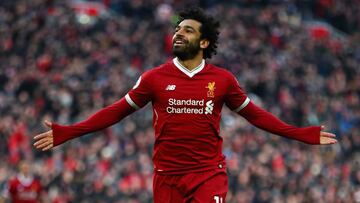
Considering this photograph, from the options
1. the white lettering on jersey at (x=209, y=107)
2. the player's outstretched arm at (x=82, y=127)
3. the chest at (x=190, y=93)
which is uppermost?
the chest at (x=190, y=93)

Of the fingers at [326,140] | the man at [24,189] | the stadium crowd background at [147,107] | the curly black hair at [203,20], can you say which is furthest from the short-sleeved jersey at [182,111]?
the stadium crowd background at [147,107]

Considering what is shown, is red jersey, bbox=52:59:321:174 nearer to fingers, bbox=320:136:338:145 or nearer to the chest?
the chest

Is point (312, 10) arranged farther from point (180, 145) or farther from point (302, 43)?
point (180, 145)

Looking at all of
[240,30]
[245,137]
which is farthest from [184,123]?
[240,30]

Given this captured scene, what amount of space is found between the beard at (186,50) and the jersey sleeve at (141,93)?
0.29 m

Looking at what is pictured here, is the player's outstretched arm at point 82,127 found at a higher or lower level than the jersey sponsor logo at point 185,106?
lower

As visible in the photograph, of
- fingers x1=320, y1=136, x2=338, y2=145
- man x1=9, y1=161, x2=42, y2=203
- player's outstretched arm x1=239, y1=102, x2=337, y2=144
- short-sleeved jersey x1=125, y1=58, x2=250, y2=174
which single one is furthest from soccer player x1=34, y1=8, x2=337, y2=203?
man x1=9, y1=161, x2=42, y2=203

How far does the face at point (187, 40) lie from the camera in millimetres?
8797

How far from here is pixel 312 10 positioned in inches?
1203

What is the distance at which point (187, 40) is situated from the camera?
8844mm

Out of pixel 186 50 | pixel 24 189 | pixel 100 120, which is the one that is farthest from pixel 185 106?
pixel 24 189

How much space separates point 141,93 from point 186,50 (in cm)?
49

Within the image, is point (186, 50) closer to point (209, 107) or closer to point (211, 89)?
point (211, 89)

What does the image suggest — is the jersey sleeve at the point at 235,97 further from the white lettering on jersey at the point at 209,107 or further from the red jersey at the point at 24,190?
the red jersey at the point at 24,190
